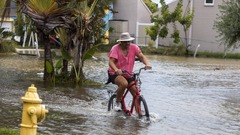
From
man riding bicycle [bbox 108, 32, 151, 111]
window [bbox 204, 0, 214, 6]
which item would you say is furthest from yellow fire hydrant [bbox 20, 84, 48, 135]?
window [bbox 204, 0, 214, 6]

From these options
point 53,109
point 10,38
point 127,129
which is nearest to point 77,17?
point 53,109

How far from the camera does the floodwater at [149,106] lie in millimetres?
9711

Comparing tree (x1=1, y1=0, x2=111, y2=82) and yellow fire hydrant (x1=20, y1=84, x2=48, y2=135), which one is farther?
tree (x1=1, y1=0, x2=111, y2=82)

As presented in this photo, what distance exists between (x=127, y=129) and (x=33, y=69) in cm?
1218

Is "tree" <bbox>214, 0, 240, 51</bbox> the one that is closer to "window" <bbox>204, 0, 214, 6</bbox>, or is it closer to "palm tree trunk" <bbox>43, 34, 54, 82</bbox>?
"palm tree trunk" <bbox>43, 34, 54, 82</bbox>

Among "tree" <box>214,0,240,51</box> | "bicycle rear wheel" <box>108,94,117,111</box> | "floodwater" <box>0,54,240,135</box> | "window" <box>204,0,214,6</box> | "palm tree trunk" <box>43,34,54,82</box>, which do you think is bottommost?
"floodwater" <box>0,54,240,135</box>

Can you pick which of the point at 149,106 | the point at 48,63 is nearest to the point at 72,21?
the point at 48,63

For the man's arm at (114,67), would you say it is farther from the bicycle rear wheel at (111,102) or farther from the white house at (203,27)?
the white house at (203,27)

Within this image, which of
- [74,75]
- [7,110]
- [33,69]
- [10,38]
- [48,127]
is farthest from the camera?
[10,38]

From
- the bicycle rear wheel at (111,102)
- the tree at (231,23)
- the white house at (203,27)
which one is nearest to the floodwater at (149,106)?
the bicycle rear wheel at (111,102)

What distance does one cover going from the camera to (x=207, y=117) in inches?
453

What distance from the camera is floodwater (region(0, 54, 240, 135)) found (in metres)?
9.71

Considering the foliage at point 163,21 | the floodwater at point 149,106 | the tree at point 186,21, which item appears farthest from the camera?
the foliage at point 163,21

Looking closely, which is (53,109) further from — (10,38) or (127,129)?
(10,38)
